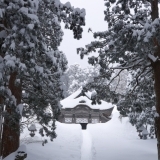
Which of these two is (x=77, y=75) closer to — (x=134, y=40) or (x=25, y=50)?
(x=134, y=40)

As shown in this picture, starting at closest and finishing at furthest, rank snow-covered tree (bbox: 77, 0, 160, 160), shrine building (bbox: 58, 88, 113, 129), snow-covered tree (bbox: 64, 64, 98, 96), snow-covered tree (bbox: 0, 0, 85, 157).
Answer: snow-covered tree (bbox: 0, 0, 85, 157)
snow-covered tree (bbox: 77, 0, 160, 160)
shrine building (bbox: 58, 88, 113, 129)
snow-covered tree (bbox: 64, 64, 98, 96)

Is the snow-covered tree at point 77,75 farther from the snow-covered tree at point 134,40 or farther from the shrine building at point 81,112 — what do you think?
the snow-covered tree at point 134,40

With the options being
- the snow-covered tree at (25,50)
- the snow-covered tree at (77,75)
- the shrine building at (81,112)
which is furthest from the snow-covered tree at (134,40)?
the snow-covered tree at (77,75)

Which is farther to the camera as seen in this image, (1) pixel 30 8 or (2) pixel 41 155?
(2) pixel 41 155

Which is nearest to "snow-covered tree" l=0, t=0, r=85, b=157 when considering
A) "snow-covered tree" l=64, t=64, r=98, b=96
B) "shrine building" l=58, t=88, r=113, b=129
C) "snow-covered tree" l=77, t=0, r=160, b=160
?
"snow-covered tree" l=77, t=0, r=160, b=160

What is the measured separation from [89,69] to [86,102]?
101 feet

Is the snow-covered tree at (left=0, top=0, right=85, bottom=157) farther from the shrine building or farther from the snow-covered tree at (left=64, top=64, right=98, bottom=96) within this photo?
the snow-covered tree at (left=64, top=64, right=98, bottom=96)

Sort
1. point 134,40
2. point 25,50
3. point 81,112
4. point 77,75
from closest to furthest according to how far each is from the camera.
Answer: point 25,50 < point 134,40 < point 81,112 < point 77,75

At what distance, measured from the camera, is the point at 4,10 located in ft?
16.7

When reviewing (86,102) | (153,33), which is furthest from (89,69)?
(153,33)

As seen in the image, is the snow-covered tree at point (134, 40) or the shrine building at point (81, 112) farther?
the shrine building at point (81, 112)

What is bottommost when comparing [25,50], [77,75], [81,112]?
[25,50]

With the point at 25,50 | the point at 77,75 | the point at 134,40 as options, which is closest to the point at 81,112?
the point at 77,75

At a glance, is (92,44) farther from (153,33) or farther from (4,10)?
(4,10)
